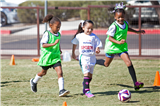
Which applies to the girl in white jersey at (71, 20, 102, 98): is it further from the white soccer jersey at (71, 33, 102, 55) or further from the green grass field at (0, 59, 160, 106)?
the green grass field at (0, 59, 160, 106)

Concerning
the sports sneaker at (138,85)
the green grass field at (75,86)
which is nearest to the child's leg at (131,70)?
the sports sneaker at (138,85)

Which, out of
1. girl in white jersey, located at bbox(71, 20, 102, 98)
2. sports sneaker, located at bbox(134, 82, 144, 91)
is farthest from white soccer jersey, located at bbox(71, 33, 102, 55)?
sports sneaker, located at bbox(134, 82, 144, 91)

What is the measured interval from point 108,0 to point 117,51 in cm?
2119

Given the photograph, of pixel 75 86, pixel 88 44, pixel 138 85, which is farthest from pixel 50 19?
pixel 138 85

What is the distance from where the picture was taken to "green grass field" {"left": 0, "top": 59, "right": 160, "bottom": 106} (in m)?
5.93

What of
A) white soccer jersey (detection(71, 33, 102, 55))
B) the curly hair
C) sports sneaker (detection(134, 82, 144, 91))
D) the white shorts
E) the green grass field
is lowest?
the green grass field

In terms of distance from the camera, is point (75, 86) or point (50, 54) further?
point (75, 86)

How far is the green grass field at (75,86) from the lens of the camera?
233 inches

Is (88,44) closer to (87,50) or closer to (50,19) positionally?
(87,50)

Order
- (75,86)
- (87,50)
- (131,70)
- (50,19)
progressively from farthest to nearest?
(75,86) < (131,70) < (50,19) < (87,50)

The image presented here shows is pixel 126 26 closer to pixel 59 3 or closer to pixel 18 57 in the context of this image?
pixel 18 57

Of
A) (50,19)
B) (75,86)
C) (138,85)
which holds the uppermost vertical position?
(50,19)

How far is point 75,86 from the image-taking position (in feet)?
24.5

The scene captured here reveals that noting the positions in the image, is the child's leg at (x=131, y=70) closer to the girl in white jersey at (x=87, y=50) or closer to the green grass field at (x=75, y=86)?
the green grass field at (x=75, y=86)
